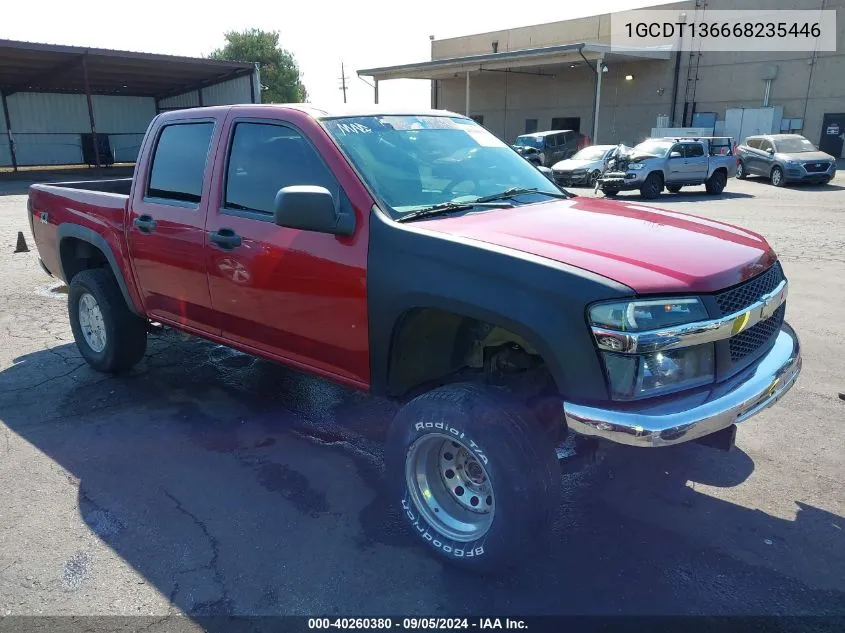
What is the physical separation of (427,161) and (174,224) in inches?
67.2

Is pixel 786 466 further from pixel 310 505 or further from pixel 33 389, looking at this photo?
pixel 33 389

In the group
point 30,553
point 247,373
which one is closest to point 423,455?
point 30,553

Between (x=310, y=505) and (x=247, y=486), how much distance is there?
0.43m

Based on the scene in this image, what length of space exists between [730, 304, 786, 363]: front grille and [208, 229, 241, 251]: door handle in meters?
2.58

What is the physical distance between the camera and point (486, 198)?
355 centimetres

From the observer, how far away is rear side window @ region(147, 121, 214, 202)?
406 cm

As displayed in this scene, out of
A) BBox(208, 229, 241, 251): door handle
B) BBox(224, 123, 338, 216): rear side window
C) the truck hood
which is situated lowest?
BBox(208, 229, 241, 251): door handle

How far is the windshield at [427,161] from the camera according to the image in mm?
3303

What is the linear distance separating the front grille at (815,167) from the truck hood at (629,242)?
827 inches

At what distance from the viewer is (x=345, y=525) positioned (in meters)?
3.26

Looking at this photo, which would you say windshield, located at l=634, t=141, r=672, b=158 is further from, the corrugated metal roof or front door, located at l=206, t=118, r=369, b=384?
the corrugated metal roof

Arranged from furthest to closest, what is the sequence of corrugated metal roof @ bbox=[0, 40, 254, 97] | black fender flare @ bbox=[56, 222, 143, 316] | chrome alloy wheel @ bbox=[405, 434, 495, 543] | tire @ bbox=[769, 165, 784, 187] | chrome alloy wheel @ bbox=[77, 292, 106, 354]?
corrugated metal roof @ bbox=[0, 40, 254, 97] < tire @ bbox=[769, 165, 784, 187] < chrome alloy wheel @ bbox=[77, 292, 106, 354] < black fender flare @ bbox=[56, 222, 143, 316] < chrome alloy wheel @ bbox=[405, 434, 495, 543]

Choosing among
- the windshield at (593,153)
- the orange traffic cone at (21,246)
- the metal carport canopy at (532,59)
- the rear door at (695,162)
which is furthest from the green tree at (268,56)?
the orange traffic cone at (21,246)

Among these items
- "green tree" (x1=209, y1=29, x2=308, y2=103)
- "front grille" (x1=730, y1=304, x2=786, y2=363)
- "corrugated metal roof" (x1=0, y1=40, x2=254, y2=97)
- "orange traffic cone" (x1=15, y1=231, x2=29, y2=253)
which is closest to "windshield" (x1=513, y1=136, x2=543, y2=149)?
"corrugated metal roof" (x1=0, y1=40, x2=254, y2=97)
